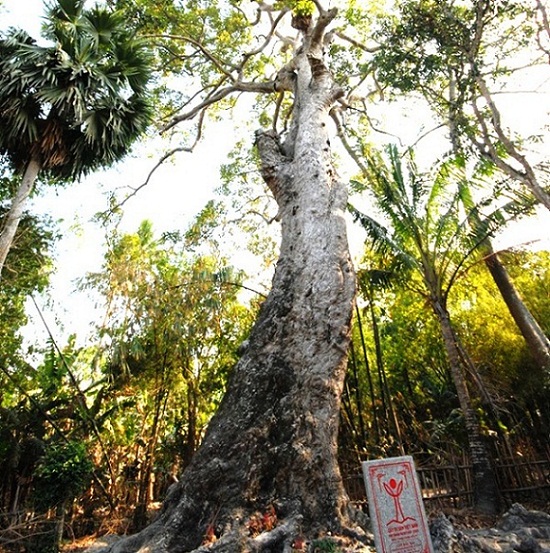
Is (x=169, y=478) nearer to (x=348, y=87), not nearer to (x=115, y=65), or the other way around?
(x=115, y=65)

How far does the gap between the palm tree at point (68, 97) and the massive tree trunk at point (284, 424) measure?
423 cm

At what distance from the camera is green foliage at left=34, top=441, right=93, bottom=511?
4.99 m

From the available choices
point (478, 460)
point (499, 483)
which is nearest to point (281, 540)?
point (478, 460)

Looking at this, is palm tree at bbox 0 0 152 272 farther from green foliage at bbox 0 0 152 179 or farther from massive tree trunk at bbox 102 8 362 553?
massive tree trunk at bbox 102 8 362 553

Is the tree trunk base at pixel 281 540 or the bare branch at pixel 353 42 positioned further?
the bare branch at pixel 353 42

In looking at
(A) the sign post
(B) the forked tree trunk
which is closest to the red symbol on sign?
(A) the sign post

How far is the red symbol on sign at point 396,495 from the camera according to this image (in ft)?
8.50

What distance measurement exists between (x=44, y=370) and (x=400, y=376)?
27.7 feet

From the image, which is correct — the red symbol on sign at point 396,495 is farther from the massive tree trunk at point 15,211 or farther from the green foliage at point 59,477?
the massive tree trunk at point 15,211

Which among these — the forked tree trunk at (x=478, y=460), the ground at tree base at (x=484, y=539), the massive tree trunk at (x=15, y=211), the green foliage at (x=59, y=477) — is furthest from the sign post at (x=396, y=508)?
the massive tree trunk at (x=15, y=211)

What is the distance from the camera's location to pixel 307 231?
4.59m

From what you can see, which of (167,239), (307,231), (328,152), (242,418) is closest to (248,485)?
(242,418)

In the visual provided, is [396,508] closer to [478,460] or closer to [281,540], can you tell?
[281,540]

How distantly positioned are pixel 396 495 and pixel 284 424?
0.97m
